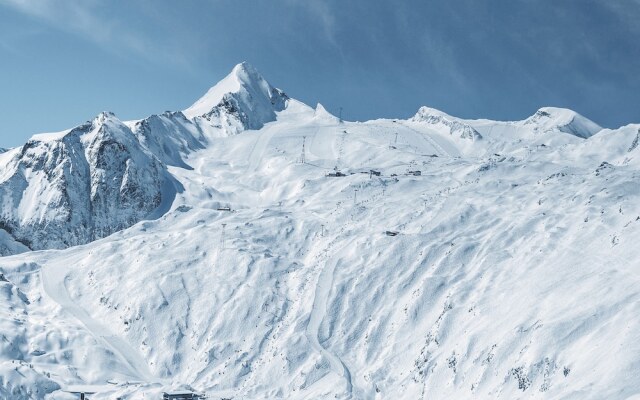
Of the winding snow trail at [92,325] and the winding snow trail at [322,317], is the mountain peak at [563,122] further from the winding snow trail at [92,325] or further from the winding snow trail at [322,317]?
the winding snow trail at [92,325]

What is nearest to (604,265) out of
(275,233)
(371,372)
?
(371,372)

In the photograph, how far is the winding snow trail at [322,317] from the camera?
51.8 metres

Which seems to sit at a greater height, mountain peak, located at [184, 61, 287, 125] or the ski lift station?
mountain peak, located at [184, 61, 287, 125]

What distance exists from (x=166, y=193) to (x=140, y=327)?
4739cm

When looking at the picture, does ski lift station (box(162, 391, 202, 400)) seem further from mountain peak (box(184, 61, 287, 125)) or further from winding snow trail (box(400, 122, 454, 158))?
mountain peak (box(184, 61, 287, 125))

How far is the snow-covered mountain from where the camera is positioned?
45.1 m

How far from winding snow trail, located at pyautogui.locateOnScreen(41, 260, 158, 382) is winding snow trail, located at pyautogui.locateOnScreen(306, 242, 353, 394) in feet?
48.3

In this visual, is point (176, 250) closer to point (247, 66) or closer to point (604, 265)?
point (604, 265)

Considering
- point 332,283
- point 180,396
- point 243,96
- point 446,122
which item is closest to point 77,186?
point 332,283

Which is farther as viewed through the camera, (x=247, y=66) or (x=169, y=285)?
(x=247, y=66)

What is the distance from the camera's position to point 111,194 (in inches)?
4060

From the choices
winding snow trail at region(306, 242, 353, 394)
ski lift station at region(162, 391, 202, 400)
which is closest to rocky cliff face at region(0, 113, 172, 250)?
winding snow trail at region(306, 242, 353, 394)

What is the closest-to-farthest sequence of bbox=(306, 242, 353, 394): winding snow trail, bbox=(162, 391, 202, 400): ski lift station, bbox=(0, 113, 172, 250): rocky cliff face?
bbox=(162, 391, 202, 400): ski lift station < bbox=(306, 242, 353, 394): winding snow trail < bbox=(0, 113, 172, 250): rocky cliff face

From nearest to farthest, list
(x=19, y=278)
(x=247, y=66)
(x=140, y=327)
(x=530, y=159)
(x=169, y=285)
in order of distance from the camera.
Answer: (x=140, y=327) → (x=169, y=285) → (x=19, y=278) → (x=530, y=159) → (x=247, y=66)
